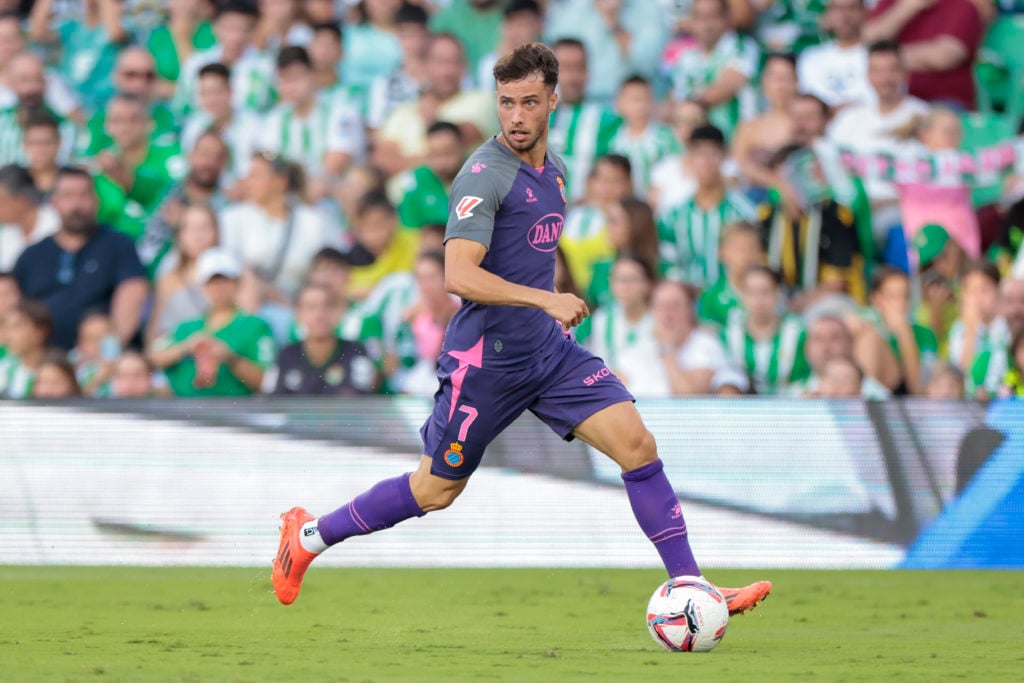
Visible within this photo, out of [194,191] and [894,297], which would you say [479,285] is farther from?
[194,191]

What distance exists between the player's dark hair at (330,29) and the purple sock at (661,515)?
8.28 m

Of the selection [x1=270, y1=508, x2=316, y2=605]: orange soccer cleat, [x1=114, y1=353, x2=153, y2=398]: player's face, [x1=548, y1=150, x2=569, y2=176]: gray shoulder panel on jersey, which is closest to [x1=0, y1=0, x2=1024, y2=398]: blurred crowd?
[x1=114, y1=353, x2=153, y2=398]: player's face

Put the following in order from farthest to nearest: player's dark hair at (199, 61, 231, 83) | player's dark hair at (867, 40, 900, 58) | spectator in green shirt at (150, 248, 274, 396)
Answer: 1. player's dark hair at (199, 61, 231, 83)
2. player's dark hair at (867, 40, 900, 58)
3. spectator in green shirt at (150, 248, 274, 396)

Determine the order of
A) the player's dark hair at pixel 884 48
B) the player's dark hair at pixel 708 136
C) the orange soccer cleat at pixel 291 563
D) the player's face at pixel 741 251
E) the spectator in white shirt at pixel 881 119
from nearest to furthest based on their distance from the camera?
the orange soccer cleat at pixel 291 563, the player's face at pixel 741 251, the player's dark hair at pixel 708 136, the spectator in white shirt at pixel 881 119, the player's dark hair at pixel 884 48

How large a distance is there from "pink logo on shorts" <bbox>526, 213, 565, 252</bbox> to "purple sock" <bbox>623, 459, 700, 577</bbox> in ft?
3.25

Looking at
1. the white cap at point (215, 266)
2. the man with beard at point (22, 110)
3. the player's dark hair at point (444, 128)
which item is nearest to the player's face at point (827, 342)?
the player's dark hair at point (444, 128)

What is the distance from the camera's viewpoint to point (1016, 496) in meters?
9.86

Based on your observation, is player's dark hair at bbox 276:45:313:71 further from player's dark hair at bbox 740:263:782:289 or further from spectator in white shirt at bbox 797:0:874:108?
player's dark hair at bbox 740:263:782:289

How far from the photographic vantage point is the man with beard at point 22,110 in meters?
13.9

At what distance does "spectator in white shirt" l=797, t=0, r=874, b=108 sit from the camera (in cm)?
1299

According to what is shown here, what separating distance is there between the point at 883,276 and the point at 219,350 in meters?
4.93

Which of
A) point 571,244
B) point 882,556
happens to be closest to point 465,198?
point 882,556

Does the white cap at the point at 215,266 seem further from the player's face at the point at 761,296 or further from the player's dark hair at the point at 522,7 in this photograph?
the player's face at the point at 761,296

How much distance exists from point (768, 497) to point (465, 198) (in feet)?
15.1
